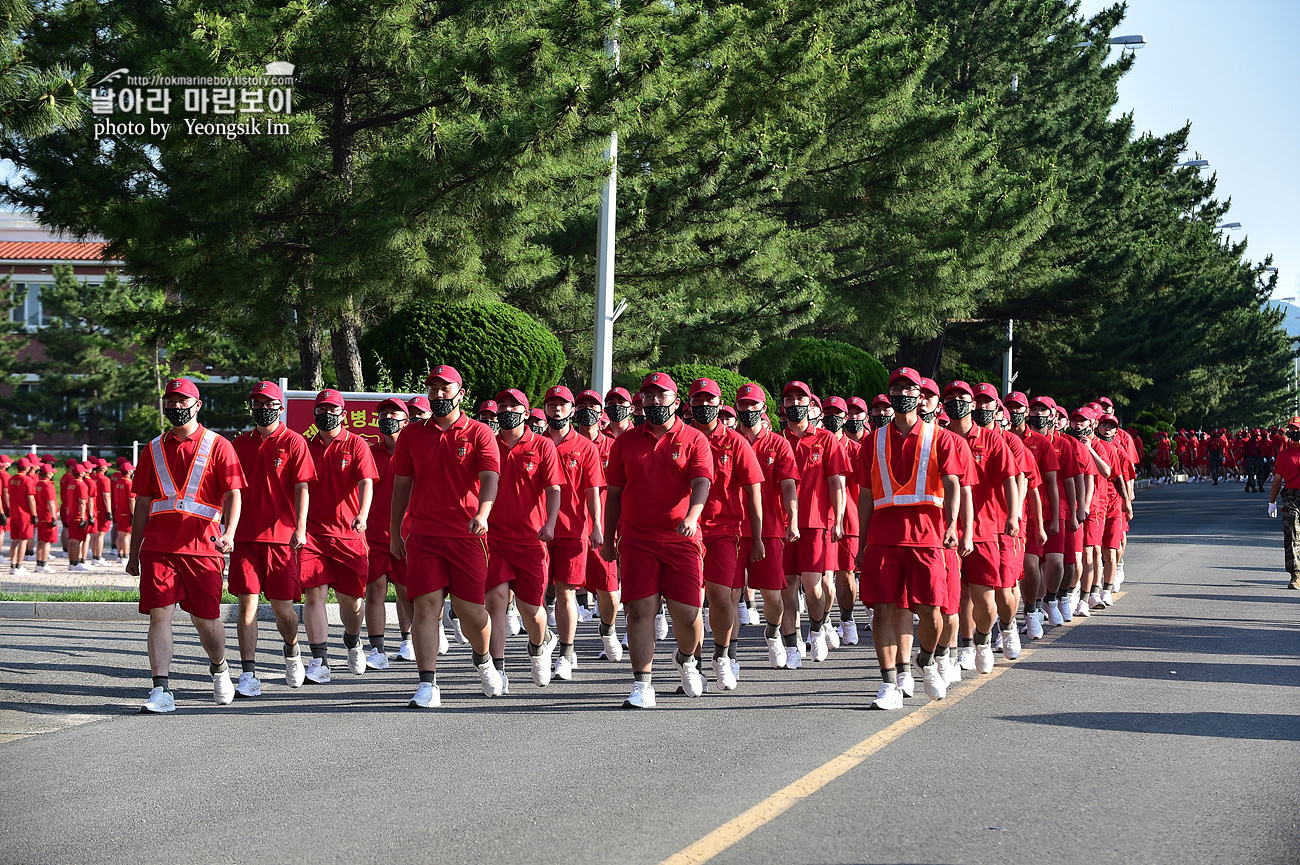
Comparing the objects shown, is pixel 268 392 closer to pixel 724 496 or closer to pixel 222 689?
pixel 222 689

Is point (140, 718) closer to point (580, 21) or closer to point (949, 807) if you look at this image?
point (949, 807)

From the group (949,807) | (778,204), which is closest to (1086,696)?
(949,807)

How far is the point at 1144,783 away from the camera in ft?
20.6

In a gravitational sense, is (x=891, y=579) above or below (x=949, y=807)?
above

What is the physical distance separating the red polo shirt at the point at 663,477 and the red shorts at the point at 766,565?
1.37 m

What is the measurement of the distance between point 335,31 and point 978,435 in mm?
11201

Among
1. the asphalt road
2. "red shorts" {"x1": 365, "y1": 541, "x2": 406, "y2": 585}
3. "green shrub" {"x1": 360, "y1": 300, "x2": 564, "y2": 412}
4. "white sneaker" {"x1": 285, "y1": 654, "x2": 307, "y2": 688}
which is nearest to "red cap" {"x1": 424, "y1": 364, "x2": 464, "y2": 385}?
the asphalt road

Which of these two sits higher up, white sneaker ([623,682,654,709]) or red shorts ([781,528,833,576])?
red shorts ([781,528,833,576])

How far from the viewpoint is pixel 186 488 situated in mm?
8320

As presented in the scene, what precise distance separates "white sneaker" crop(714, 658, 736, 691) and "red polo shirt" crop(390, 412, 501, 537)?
190 centimetres

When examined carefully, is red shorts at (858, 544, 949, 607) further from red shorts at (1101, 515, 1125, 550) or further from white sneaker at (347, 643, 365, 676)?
red shorts at (1101, 515, 1125, 550)

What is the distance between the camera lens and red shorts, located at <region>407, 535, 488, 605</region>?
826 cm

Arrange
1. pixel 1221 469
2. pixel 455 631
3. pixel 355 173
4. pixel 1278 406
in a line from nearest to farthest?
pixel 455 631 → pixel 355 173 → pixel 1221 469 → pixel 1278 406

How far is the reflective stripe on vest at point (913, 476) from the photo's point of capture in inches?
316
